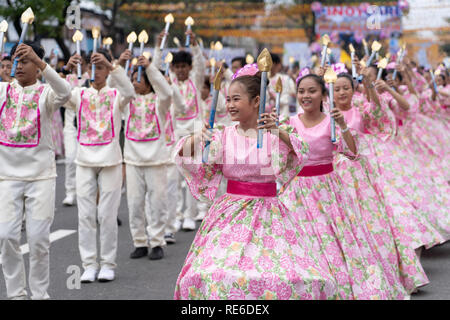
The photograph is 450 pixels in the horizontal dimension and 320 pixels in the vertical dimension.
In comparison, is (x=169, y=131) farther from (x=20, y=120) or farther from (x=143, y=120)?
(x=20, y=120)

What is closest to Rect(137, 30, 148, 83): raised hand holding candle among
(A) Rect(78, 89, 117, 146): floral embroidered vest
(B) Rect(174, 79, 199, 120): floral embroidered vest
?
(A) Rect(78, 89, 117, 146): floral embroidered vest

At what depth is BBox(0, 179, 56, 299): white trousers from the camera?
16.8 feet

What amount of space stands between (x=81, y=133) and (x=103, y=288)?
131 centimetres

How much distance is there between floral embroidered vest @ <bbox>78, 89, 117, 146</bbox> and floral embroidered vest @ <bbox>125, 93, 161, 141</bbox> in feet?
2.16

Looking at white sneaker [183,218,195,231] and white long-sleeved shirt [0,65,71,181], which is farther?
white sneaker [183,218,195,231]

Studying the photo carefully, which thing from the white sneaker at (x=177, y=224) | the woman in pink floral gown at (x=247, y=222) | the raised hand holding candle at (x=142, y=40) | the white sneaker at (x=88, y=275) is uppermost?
the raised hand holding candle at (x=142, y=40)

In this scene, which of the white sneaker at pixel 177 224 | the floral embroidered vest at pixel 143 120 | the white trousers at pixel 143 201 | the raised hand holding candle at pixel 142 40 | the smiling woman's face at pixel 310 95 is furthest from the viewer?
the white sneaker at pixel 177 224

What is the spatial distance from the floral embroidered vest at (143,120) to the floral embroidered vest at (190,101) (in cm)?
166

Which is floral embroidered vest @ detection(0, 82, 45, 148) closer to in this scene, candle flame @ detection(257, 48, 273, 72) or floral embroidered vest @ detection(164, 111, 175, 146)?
candle flame @ detection(257, 48, 273, 72)

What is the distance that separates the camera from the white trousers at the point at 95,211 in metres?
6.34

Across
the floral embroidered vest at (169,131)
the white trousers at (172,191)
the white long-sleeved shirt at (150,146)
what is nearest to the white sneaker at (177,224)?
the white trousers at (172,191)

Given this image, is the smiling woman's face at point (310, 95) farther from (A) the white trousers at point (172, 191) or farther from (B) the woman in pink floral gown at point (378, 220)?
(A) the white trousers at point (172, 191)

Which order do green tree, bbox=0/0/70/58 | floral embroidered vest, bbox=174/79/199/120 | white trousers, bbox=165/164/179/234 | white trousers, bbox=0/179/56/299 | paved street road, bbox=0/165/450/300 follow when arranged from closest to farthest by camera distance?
white trousers, bbox=0/179/56/299 < paved street road, bbox=0/165/450/300 < white trousers, bbox=165/164/179/234 < floral embroidered vest, bbox=174/79/199/120 < green tree, bbox=0/0/70/58

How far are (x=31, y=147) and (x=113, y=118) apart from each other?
1.25 m
